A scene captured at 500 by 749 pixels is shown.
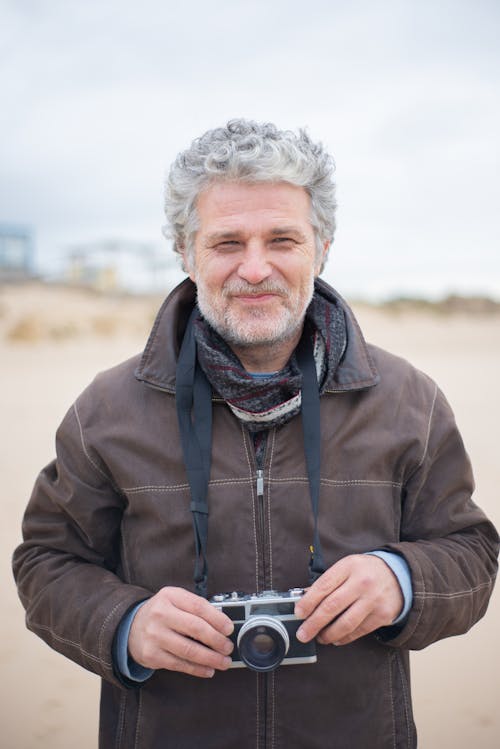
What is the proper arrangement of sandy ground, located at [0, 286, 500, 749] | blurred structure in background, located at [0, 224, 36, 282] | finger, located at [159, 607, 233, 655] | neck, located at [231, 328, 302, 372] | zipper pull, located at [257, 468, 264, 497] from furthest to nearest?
blurred structure in background, located at [0, 224, 36, 282]
sandy ground, located at [0, 286, 500, 749]
neck, located at [231, 328, 302, 372]
zipper pull, located at [257, 468, 264, 497]
finger, located at [159, 607, 233, 655]

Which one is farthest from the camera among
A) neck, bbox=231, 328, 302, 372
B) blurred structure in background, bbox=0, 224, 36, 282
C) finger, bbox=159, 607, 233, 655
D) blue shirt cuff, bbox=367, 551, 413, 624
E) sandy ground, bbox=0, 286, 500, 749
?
blurred structure in background, bbox=0, 224, 36, 282

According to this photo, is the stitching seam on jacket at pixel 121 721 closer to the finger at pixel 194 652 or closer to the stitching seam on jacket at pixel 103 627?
the stitching seam on jacket at pixel 103 627

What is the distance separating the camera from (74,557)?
6.46 feet

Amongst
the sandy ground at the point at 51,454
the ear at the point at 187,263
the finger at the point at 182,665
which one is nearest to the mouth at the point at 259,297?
the ear at the point at 187,263

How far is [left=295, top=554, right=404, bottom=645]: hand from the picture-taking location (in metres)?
1.65

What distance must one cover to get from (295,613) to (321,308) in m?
0.93

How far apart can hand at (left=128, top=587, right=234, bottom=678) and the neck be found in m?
→ 0.72

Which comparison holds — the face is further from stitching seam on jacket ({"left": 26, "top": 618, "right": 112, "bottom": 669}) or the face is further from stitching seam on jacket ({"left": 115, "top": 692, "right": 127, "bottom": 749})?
stitching seam on jacket ({"left": 115, "top": 692, "right": 127, "bottom": 749})

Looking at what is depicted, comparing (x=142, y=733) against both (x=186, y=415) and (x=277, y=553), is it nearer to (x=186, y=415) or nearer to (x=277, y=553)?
(x=277, y=553)

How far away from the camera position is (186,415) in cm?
190

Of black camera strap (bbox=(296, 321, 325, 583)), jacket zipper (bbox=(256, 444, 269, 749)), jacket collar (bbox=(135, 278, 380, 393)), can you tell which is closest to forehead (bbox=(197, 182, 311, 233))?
jacket collar (bbox=(135, 278, 380, 393))

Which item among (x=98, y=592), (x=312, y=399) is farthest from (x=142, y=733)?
(x=312, y=399)

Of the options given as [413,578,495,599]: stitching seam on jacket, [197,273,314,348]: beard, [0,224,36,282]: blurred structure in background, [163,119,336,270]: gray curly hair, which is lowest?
[413,578,495,599]: stitching seam on jacket

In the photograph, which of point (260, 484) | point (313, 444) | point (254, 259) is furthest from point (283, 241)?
point (260, 484)
